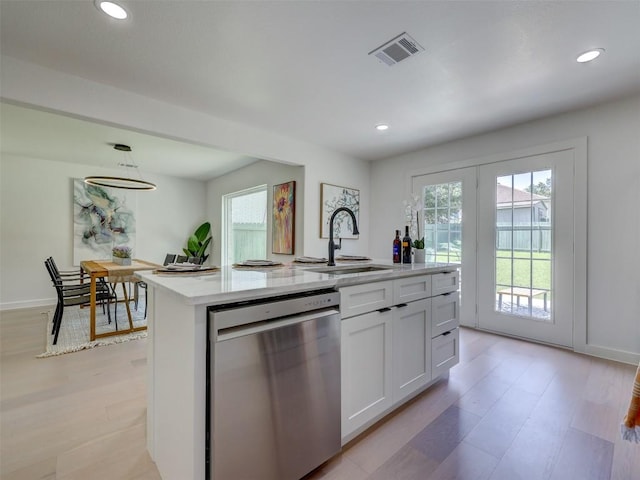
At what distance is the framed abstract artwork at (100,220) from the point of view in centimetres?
509

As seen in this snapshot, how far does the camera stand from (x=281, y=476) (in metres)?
1.19

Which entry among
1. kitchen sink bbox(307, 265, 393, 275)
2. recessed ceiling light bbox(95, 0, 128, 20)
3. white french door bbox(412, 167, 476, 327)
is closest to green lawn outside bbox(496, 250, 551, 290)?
white french door bbox(412, 167, 476, 327)

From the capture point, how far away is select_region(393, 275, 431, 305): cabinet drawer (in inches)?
70.9

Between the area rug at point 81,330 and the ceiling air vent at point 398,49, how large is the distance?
3.72 m

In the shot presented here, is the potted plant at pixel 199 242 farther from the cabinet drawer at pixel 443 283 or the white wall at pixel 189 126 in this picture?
the cabinet drawer at pixel 443 283

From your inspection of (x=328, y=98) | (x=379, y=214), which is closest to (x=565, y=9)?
(x=328, y=98)

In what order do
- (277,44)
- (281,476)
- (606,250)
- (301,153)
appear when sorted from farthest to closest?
1. (301,153)
2. (606,250)
3. (277,44)
4. (281,476)

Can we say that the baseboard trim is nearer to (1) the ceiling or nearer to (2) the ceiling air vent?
(1) the ceiling

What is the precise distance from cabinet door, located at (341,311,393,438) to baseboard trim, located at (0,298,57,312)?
18.7 feet

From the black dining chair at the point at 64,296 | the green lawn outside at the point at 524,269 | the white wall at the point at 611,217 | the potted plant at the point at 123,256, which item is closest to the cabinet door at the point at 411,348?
the green lawn outside at the point at 524,269

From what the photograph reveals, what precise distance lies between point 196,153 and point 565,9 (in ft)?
14.3

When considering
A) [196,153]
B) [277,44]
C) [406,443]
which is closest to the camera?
[406,443]

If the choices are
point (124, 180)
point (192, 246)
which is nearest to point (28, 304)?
point (192, 246)

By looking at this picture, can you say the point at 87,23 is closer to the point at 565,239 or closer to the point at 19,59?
the point at 19,59
